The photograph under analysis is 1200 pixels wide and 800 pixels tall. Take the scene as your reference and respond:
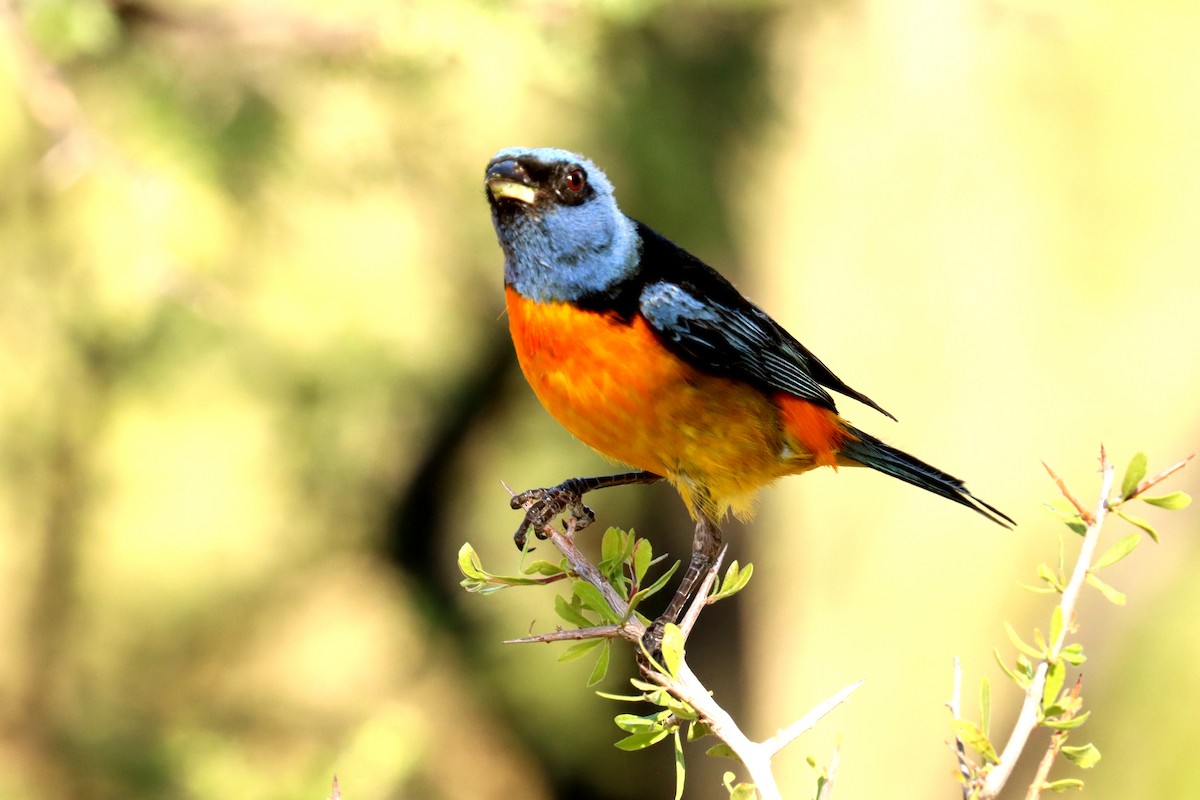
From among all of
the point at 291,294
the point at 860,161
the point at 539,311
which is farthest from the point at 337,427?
the point at 539,311

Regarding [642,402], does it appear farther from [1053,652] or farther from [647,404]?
[1053,652]

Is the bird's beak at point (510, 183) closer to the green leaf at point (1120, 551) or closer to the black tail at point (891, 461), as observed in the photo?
the black tail at point (891, 461)

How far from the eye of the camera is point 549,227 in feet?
9.37

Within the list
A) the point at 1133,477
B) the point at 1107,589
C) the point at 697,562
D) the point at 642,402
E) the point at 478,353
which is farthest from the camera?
the point at 478,353

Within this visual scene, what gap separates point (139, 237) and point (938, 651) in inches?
339

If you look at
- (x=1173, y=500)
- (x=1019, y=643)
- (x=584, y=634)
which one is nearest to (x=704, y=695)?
(x=584, y=634)

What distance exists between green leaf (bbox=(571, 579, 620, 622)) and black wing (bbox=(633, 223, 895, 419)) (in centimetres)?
108

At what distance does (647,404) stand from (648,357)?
114 millimetres

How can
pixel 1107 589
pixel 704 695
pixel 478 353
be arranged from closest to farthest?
pixel 1107 589
pixel 704 695
pixel 478 353

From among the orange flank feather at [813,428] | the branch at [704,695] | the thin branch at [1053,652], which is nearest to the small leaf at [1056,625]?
the thin branch at [1053,652]

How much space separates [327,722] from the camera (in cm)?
914

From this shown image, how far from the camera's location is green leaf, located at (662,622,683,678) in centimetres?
171

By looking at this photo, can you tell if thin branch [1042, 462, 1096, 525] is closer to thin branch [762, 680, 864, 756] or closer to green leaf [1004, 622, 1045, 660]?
green leaf [1004, 622, 1045, 660]

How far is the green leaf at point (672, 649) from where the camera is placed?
67.4 inches
